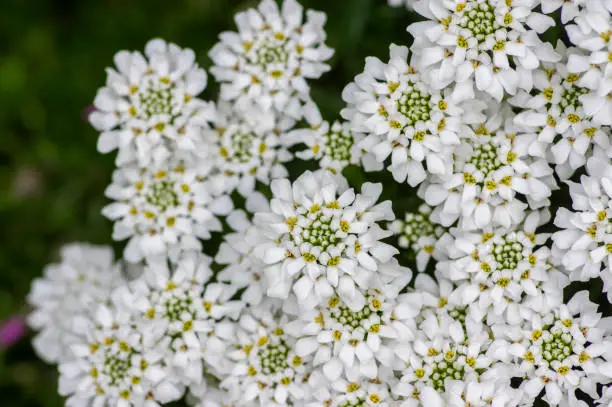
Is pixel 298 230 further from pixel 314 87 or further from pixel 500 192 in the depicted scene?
pixel 314 87

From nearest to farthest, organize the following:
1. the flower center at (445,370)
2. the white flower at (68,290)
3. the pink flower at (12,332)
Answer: the flower center at (445,370) < the white flower at (68,290) < the pink flower at (12,332)

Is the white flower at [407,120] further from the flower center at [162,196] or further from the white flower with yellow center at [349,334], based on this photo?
the flower center at [162,196]

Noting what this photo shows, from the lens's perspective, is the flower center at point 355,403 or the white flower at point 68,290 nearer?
the flower center at point 355,403

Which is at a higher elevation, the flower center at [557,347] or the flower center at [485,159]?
the flower center at [485,159]

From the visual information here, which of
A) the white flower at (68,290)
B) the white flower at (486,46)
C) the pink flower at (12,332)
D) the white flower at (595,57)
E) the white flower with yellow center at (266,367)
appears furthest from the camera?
the pink flower at (12,332)

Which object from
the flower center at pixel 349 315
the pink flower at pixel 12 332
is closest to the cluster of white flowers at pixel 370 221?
the flower center at pixel 349 315

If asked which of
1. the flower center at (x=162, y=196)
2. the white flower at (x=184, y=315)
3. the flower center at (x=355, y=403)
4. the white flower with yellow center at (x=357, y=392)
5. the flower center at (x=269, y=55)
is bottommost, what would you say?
A: the flower center at (x=355, y=403)

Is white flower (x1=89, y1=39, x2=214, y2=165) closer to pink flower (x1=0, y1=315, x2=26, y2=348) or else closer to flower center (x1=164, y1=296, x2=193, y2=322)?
flower center (x1=164, y1=296, x2=193, y2=322)

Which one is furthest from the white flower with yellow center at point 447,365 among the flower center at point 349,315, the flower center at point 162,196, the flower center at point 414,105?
the flower center at point 162,196
